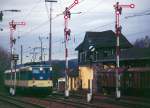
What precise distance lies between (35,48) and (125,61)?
44.0 meters

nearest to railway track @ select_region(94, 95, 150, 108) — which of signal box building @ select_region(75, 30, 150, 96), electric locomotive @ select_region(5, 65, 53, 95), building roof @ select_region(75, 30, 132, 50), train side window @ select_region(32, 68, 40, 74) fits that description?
signal box building @ select_region(75, 30, 150, 96)

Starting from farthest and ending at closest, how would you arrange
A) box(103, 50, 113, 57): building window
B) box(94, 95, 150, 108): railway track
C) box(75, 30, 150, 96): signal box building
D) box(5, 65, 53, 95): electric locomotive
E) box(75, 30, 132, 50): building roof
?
box(75, 30, 132, 50): building roof < box(103, 50, 113, 57): building window < box(75, 30, 150, 96): signal box building < box(5, 65, 53, 95): electric locomotive < box(94, 95, 150, 108): railway track

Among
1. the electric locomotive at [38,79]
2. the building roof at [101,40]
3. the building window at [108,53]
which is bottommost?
the electric locomotive at [38,79]

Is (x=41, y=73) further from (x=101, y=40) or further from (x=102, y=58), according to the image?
(x=101, y=40)

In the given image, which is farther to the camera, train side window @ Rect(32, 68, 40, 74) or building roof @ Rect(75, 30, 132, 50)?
building roof @ Rect(75, 30, 132, 50)

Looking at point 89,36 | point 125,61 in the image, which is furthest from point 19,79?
point 89,36

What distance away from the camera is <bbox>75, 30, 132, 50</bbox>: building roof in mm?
93725

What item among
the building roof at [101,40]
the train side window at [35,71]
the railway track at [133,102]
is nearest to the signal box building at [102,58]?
the building roof at [101,40]

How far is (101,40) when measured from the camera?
99.3 meters

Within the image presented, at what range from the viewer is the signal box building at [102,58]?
175 ft

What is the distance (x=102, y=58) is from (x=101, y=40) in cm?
2032

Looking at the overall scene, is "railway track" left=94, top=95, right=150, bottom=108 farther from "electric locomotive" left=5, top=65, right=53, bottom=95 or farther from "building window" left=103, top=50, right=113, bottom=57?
"building window" left=103, top=50, right=113, bottom=57

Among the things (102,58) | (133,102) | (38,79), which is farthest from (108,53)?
(133,102)

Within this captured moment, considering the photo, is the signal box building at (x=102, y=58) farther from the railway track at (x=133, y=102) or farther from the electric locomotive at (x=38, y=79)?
the electric locomotive at (x=38, y=79)
